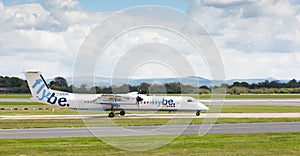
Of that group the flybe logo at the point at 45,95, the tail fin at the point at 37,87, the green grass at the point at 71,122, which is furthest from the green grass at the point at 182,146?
the tail fin at the point at 37,87

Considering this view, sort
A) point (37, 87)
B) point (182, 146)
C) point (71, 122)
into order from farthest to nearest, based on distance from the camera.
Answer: point (37, 87) → point (71, 122) → point (182, 146)

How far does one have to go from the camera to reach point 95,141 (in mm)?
26312

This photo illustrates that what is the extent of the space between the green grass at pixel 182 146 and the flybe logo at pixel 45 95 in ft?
76.7

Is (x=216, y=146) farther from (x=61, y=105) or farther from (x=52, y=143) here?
(x=61, y=105)

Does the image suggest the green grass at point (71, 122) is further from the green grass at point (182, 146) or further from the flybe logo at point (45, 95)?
the green grass at point (182, 146)

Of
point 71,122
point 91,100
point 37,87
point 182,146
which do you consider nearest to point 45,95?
point 37,87

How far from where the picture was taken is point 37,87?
51375 mm

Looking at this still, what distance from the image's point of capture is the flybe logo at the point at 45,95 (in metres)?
51.0

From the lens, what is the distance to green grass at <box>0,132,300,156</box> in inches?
854

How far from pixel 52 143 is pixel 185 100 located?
95.7 ft

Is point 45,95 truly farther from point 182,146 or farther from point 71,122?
point 182,146

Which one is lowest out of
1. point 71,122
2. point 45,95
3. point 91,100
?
point 71,122

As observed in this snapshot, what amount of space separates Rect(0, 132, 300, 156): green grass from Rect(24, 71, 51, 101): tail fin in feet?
79.5

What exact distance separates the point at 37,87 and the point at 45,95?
1.04 metres
